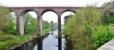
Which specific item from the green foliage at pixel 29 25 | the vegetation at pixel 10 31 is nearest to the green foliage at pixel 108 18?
the vegetation at pixel 10 31

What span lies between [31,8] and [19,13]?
8.92ft

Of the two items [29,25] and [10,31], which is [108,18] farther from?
[29,25]

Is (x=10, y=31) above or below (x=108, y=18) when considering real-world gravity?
below

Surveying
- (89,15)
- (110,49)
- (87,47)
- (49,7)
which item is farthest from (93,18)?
(49,7)

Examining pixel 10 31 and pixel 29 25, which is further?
pixel 29 25

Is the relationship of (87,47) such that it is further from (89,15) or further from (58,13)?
(58,13)

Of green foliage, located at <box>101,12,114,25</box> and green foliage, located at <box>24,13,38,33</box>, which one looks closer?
green foliage, located at <box>101,12,114,25</box>

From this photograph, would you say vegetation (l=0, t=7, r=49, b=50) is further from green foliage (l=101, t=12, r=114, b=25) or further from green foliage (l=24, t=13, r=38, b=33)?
green foliage (l=101, t=12, r=114, b=25)

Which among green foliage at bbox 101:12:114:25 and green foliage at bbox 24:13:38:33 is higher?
green foliage at bbox 101:12:114:25

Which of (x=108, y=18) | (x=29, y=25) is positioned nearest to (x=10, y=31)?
(x=108, y=18)

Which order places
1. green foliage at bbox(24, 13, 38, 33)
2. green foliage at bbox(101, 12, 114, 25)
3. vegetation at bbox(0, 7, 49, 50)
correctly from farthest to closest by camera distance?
green foliage at bbox(24, 13, 38, 33), green foliage at bbox(101, 12, 114, 25), vegetation at bbox(0, 7, 49, 50)

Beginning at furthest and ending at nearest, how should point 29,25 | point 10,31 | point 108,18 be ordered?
point 29,25 < point 10,31 < point 108,18

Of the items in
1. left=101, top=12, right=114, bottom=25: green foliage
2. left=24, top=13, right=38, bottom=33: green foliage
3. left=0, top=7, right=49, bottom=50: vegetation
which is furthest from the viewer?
left=24, top=13, right=38, bottom=33: green foliage

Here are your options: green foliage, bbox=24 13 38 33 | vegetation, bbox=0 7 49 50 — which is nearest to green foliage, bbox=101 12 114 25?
vegetation, bbox=0 7 49 50
